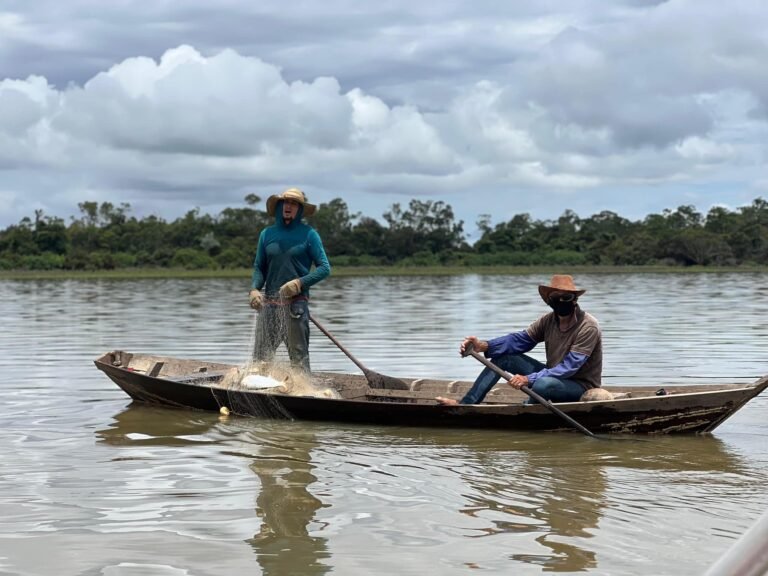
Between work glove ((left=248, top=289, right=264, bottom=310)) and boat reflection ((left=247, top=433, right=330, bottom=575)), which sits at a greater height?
work glove ((left=248, top=289, right=264, bottom=310))

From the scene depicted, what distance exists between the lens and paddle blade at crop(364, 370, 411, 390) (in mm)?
9367

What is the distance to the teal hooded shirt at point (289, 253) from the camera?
9.17 meters

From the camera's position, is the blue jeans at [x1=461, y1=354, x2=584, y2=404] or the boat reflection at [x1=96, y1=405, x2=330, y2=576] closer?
the boat reflection at [x1=96, y1=405, x2=330, y2=576]

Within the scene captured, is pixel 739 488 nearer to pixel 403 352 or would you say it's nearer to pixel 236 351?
pixel 403 352

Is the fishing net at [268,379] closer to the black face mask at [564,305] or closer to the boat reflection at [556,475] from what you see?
the boat reflection at [556,475]

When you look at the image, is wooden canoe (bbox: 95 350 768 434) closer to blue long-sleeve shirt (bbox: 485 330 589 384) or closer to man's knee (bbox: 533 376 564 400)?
man's knee (bbox: 533 376 564 400)

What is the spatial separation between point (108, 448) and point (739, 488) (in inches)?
185

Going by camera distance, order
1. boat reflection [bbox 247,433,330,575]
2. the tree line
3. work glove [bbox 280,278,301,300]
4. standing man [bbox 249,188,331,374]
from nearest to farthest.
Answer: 1. boat reflection [bbox 247,433,330,575]
2. work glove [bbox 280,278,301,300]
3. standing man [bbox 249,188,331,374]
4. the tree line

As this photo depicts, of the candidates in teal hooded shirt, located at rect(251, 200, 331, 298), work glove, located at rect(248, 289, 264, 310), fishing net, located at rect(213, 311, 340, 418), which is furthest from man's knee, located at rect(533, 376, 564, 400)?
work glove, located at rect(248, 289, 264, 310)

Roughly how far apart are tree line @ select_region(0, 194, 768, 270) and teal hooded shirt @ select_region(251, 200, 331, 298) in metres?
71.6

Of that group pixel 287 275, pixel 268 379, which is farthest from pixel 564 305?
pixel 268 379

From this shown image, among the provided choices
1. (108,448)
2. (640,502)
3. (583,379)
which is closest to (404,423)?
(583,379)

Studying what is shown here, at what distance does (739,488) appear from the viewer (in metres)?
6.06

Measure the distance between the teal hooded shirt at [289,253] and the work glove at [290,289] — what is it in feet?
0.34
